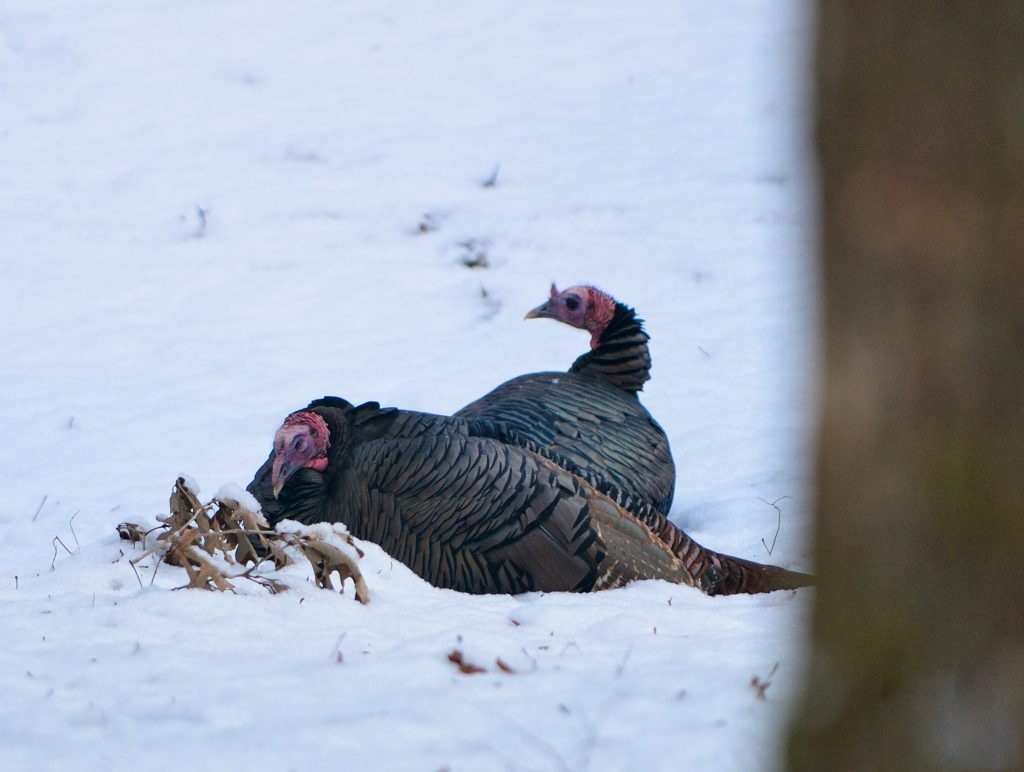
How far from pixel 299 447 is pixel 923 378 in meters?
3.22

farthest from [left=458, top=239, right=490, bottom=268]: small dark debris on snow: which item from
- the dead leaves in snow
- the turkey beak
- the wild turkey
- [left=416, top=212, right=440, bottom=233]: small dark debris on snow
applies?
the dead leaves in snow

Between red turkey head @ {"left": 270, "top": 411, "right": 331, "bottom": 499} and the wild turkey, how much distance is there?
74 cm

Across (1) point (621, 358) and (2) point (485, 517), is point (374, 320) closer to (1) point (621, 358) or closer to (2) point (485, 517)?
(1) point (621, 358)

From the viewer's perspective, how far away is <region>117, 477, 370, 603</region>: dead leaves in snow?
3.14 m

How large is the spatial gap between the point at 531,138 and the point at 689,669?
272 inches

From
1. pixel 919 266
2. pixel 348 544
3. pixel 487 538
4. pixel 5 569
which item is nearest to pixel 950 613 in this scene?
pixel 919 266

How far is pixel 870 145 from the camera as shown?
134 centimetres

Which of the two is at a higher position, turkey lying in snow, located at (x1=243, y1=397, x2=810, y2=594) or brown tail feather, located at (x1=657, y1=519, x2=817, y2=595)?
A: turkey lying in snow, located at (x1=243, y1=397, x2=810, y2=594)

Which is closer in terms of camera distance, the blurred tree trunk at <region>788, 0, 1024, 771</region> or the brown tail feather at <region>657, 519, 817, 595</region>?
the blurred tree trunk at <region>788, 0, 1024, 771</region>

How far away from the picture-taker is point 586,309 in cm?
581

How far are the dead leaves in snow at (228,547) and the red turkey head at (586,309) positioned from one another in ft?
8.23

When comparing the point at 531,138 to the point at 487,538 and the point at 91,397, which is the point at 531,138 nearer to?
the point at 91,397

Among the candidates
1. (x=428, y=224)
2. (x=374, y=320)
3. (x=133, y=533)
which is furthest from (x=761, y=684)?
(x=428, y=224)

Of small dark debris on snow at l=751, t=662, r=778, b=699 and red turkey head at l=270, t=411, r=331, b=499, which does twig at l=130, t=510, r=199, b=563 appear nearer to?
red turkey head at l=270, t=411, r=331, b=499
